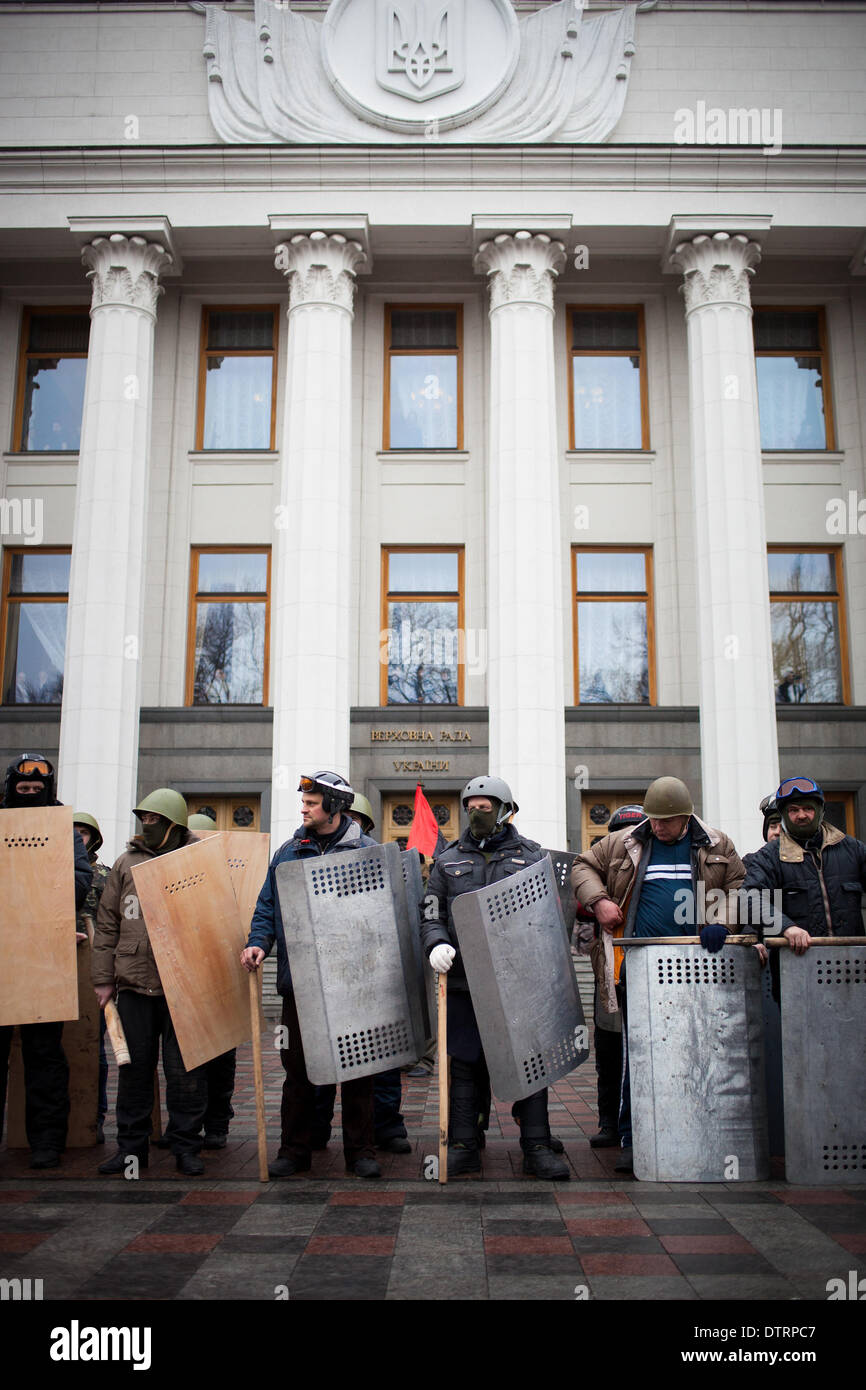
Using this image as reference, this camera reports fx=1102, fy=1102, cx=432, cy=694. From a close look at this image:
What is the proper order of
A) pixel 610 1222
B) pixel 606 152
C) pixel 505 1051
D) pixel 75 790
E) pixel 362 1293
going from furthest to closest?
pixel 606 152 → pixel 75 790 → pixel 505 1051 → pixel 610 1222 → pixel 362 1293

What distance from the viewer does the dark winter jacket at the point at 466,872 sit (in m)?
6.05

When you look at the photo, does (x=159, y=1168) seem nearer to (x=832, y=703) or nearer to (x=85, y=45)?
(x=832, y=703)

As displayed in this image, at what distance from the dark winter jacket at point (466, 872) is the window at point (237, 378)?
15005 millimetres

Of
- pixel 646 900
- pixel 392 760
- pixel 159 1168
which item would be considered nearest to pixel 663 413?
pixel 392 760

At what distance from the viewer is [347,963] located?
5.78 meters

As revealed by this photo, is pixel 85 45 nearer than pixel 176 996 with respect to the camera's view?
No

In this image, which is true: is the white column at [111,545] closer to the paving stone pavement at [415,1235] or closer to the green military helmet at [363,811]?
the green military helmet at [363,811]

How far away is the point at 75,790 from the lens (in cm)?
1658

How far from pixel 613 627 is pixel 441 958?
14280 millimetres

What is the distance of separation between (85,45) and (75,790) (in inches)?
515

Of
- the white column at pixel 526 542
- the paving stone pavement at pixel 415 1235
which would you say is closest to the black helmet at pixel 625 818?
the paving stone pavement at pixel 415 1235

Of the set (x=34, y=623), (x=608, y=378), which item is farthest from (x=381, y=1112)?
(x=608, y=378)

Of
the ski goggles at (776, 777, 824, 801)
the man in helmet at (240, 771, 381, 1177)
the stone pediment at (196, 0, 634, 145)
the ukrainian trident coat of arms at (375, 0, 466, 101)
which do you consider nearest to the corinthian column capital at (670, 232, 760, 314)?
the stone pediment at (196, 0, 634, 145)

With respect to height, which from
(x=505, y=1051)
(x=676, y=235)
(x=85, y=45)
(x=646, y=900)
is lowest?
(x=505, y=1051)
